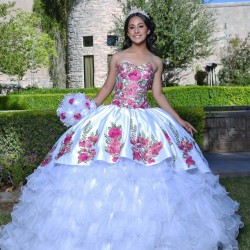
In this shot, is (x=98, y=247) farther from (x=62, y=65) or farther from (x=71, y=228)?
(x=62, y=65)

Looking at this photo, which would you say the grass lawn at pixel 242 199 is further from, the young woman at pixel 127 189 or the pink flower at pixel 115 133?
the pink flower at pixel 115 133

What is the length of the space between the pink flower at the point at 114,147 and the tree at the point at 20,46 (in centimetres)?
2001

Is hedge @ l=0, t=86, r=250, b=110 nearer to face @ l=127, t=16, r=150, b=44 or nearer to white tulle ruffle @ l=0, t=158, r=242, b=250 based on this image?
face @ l=127, t=16, r=150, b=44

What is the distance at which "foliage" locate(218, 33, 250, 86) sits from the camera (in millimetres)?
26172

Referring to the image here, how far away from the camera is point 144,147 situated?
384cm

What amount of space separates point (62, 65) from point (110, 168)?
25648mm

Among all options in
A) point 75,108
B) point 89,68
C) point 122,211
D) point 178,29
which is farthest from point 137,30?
point 89,68

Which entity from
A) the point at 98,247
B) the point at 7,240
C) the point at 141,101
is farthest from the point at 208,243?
the point at 7,240

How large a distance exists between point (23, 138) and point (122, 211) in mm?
3881

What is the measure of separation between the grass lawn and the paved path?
25 centimetres

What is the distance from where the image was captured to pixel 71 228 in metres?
3.62

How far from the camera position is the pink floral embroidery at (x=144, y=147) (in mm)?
3779

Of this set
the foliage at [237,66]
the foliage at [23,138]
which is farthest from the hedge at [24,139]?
the foliage at [237,66]

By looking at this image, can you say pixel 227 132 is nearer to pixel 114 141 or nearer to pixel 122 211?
pixel 114 141
